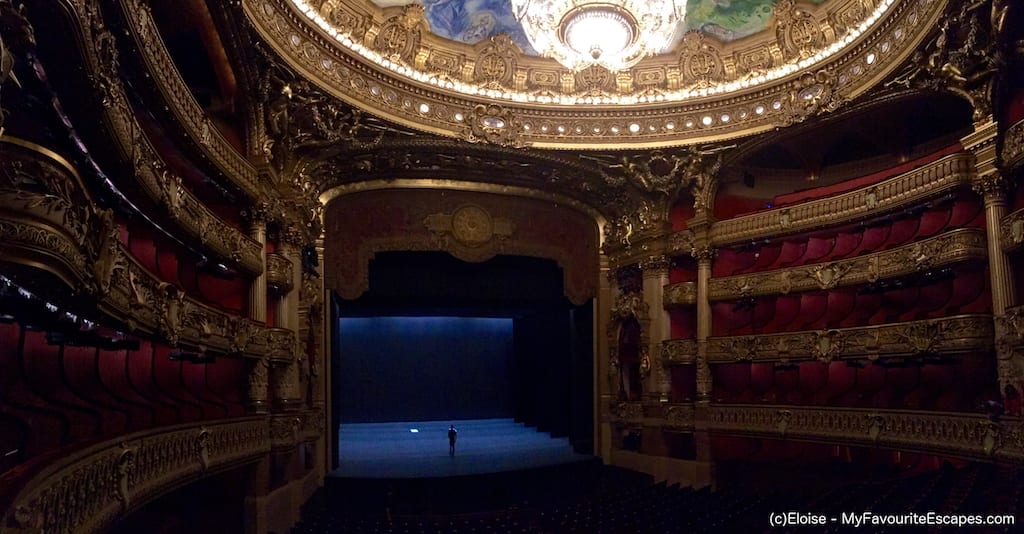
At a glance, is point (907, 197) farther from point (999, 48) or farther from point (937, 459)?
point (937, 459)

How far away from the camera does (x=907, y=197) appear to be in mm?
10047

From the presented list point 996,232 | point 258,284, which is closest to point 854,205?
point 996,232

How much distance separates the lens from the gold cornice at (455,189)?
1239cm

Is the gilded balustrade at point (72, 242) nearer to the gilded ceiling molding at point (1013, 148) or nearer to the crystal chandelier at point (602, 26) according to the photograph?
the crystal chandelier at point (602, 26)

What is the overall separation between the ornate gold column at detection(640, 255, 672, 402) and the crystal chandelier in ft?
20.7

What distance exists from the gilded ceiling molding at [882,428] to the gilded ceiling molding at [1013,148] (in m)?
2.95

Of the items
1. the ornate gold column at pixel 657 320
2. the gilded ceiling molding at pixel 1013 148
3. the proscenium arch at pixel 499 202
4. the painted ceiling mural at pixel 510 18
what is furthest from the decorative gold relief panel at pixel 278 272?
the gilded ceiling molding at pixel 1013 148

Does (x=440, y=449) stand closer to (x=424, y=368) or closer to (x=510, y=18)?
(x=424, y=368)

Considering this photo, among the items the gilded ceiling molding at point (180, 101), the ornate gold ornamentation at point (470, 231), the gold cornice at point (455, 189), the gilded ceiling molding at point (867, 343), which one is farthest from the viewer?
the ornate gold ornamentation at point (470, 231)

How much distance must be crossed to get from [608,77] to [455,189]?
3413 mm

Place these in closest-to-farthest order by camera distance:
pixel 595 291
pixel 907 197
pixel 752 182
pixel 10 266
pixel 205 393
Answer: pixel 10 266 → pixel 205 393 → pixel 907 197 → pixel 752 182 → pixel 595 291

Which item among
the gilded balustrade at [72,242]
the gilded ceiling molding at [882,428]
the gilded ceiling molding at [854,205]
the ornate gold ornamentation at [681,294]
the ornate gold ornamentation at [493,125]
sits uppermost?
the ornate gold ornamentation at [493,125]

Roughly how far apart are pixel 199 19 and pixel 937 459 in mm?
11538

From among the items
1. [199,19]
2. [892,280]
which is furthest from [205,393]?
[892,280]
